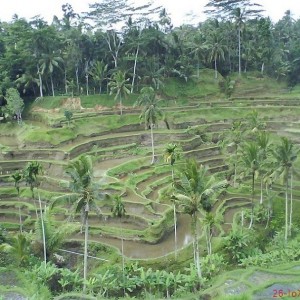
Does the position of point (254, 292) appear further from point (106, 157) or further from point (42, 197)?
point (106, 157)

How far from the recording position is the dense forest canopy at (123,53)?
6469cm

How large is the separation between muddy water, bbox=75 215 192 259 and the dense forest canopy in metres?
30.3

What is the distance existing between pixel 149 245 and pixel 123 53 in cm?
4153

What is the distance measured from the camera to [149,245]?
110 feet

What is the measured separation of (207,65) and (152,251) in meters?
49.7

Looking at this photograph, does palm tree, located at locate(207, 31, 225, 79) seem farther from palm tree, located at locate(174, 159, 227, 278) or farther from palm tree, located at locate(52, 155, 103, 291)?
palm tree, located at locate(52, 155, 103, 291)

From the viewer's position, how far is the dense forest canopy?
2547 inches

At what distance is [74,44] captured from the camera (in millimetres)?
66062

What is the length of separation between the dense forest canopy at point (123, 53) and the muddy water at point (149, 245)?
1192 inches

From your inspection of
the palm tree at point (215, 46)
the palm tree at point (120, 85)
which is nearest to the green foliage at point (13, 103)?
the palm tree at point (120, 85)

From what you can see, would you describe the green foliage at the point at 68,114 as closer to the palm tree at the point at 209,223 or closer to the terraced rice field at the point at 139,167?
the terraced rice field at the point at 139,167

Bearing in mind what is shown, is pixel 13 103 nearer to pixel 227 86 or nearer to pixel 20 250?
pixel 227 86

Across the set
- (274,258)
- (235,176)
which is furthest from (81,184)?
(235,176)
